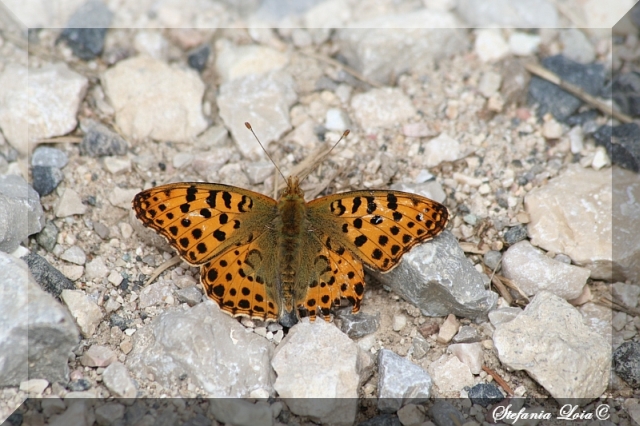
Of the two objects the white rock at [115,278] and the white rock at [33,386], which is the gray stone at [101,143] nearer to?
the white rock at [115,278]

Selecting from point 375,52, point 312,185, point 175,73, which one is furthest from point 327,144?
point 175,73

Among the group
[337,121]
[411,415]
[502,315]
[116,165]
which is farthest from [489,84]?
[116,165]

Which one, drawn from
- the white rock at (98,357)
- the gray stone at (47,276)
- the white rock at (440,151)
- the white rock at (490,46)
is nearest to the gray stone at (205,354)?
the white rock at (98,357)

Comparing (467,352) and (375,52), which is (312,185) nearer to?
(375,52)

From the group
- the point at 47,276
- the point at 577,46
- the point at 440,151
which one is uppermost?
the point at 577,46

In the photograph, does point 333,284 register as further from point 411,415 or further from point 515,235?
point 515,235

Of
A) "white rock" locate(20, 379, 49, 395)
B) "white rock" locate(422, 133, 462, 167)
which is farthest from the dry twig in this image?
"white rock" locate(20, 379, 49, 395)
